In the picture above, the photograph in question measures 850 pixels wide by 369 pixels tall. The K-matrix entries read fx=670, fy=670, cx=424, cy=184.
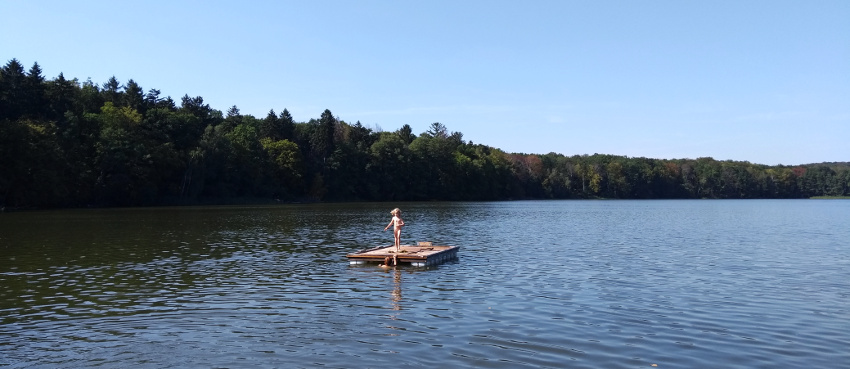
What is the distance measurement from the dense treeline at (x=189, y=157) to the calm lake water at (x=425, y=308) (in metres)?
53.9

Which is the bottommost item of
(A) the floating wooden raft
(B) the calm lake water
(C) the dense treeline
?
(B) the calm lake water

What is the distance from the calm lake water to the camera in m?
12.5

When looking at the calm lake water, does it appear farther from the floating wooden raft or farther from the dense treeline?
the dense treeline

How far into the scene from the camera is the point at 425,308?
17250 mm

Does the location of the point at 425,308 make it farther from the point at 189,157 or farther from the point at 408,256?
the point at 189,157

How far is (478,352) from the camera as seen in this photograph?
497 inches

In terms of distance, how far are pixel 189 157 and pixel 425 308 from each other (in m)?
94.5

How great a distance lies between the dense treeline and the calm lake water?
53.9 metres

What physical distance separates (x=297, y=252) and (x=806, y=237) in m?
31.9

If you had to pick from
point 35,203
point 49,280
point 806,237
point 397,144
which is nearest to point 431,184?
point 397,144

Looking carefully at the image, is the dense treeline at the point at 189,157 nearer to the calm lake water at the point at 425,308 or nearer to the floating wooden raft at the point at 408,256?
the calm lake water at the point at 425,308

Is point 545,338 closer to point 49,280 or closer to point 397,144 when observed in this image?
point 49,280

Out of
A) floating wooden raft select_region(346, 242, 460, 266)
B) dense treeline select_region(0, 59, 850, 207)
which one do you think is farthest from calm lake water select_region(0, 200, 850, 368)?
dense treeline select_region(0, 59, 850, 207)

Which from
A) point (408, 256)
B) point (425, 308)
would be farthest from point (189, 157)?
point (425, 308)
